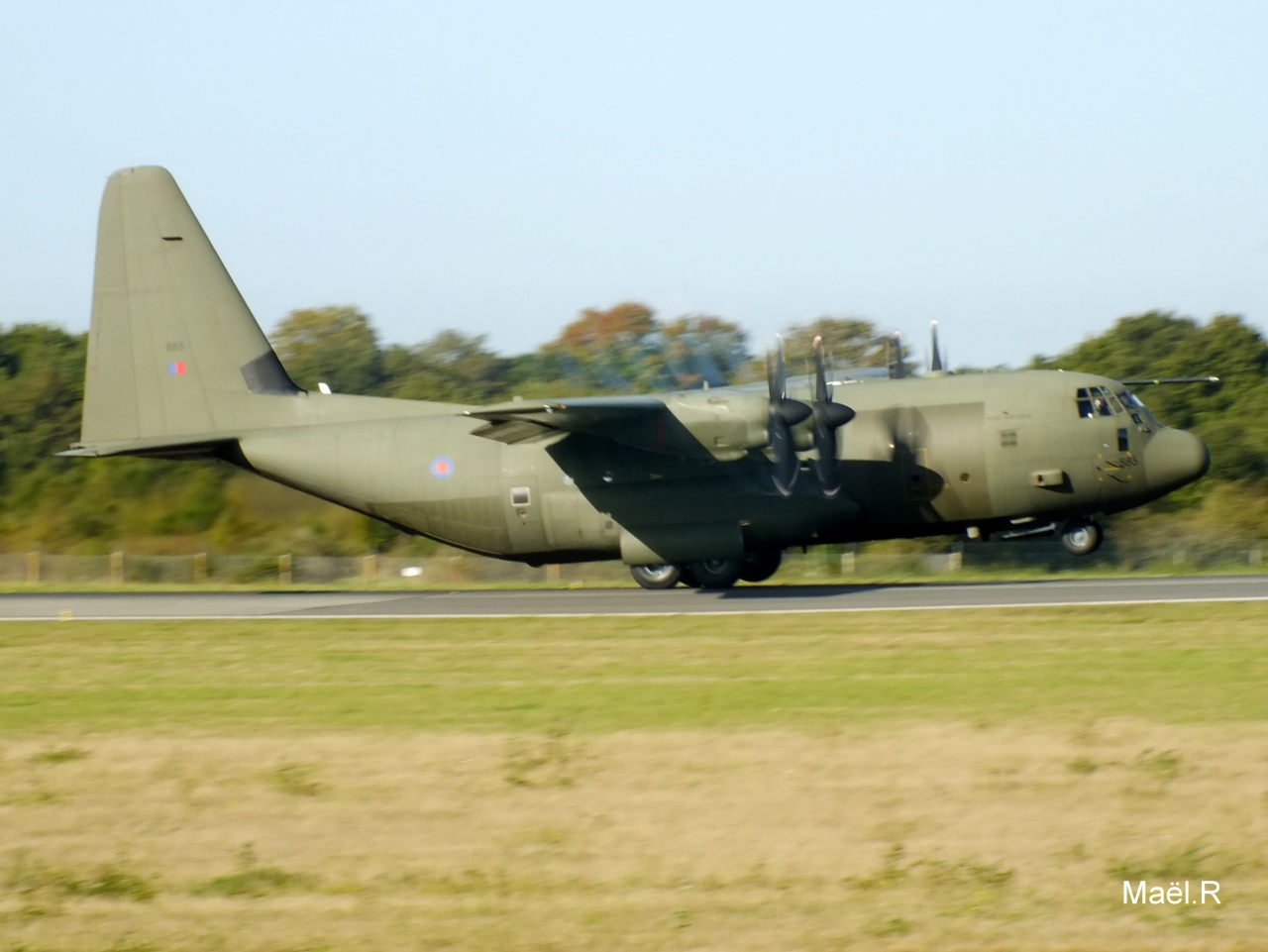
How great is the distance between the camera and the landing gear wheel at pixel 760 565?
25.0 meters

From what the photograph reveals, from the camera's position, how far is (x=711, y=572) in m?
23.9

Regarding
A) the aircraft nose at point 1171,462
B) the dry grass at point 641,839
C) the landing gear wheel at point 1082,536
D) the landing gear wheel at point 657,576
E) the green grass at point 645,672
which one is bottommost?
the dry grass at point 641,839

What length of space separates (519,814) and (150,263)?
62.2 feet

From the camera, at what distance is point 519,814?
32.7ft

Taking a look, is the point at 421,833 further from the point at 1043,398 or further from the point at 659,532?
the point at 1043,398

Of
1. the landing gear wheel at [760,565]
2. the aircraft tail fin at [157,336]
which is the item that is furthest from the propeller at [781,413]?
the aircraft tail fin at [157,336]

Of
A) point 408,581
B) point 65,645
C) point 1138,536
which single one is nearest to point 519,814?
point 65,645

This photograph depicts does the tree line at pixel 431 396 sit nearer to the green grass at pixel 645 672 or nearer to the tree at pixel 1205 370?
the tree at pixel 1205 370

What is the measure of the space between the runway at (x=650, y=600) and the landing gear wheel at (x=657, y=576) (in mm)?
223

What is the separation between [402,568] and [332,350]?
99.4 feet

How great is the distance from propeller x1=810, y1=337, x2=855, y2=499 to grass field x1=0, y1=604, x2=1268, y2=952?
5.72 meters

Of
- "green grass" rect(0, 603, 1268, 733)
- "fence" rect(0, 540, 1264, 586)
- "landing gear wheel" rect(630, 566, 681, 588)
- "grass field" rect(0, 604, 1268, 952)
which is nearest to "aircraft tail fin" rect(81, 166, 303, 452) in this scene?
"green grass" rect(0, 603, 1268, 733)

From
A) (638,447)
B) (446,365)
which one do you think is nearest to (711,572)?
(638,447)

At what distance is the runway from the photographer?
20.5m
